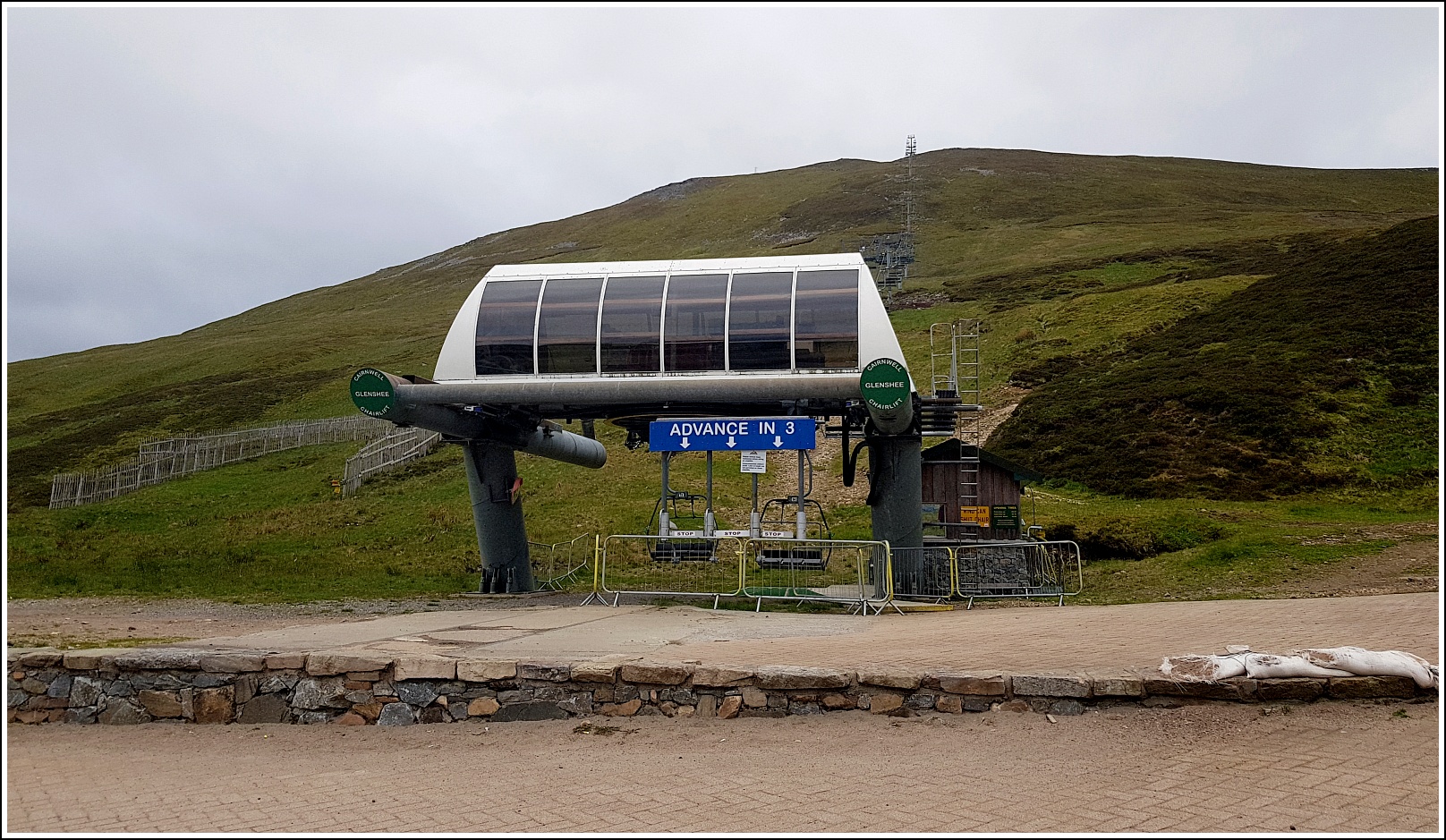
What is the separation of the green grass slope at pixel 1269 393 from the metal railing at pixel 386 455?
25.8 meters

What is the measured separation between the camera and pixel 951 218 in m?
113

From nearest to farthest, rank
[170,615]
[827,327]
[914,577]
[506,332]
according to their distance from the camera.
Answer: [170,615] → [827,327] → [506,332] → [914,577]

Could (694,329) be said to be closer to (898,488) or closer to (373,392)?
(898,488)

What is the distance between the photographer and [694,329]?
54.6 feet

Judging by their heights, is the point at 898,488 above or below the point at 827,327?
below

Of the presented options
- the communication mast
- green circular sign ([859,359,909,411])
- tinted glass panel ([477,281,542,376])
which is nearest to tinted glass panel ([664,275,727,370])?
tinted glass panel ([477,281,542,376])

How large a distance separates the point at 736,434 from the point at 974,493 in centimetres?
1144

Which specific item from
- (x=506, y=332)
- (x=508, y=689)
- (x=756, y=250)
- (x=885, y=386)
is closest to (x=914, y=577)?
(x=885, y=386)

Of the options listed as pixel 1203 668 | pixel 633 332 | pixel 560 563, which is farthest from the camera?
pixel 560 563

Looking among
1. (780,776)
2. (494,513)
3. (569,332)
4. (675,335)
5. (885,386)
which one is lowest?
(780,776)

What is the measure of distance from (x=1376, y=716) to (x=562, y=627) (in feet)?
28.5

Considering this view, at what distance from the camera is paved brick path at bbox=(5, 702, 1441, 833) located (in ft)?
19.0

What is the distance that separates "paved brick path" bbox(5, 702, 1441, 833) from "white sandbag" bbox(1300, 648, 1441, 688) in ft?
0.98

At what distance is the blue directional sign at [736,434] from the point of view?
16219mm
